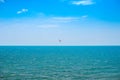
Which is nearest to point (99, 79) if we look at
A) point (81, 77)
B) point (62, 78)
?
point (81, 77)

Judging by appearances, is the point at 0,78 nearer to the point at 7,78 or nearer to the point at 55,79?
the point at 7,78

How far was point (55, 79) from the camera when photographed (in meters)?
47.8

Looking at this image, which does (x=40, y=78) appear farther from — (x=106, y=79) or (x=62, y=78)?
(x=106, y=79)

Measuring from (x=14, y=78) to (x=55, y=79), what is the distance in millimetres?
8912

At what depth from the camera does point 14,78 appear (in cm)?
4791

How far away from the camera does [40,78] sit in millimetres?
48719

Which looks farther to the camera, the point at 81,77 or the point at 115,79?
the point at 81,77

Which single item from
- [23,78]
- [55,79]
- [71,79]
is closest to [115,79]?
[71,79]

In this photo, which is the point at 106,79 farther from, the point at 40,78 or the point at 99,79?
the point at 40,78

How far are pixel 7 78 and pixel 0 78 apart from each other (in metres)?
1.47

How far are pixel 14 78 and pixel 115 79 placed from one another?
→ 21740mm

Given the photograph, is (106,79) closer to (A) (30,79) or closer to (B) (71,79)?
(B) (71,79)

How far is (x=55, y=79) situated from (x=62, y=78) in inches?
74.1

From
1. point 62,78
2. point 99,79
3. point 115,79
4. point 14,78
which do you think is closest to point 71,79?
point 62,78
